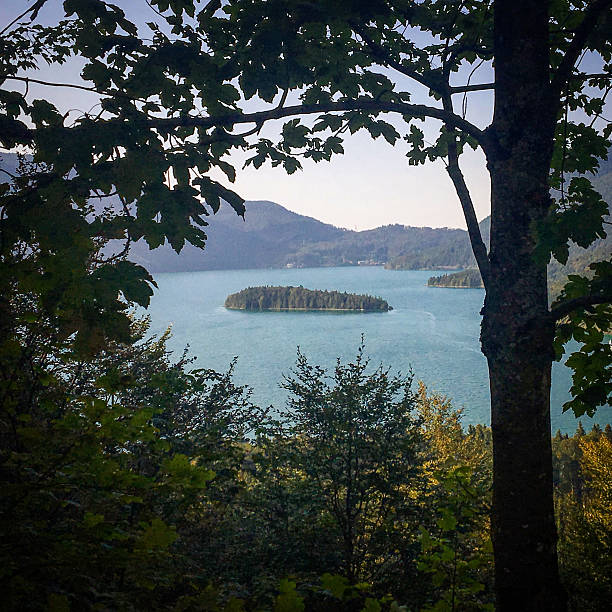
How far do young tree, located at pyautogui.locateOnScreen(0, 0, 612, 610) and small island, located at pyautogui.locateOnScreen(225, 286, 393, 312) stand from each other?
122m

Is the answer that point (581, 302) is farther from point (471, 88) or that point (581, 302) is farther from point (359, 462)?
point (359, 462)

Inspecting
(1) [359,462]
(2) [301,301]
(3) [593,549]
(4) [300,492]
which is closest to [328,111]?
(4) [300,492]

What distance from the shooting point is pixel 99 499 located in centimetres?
225

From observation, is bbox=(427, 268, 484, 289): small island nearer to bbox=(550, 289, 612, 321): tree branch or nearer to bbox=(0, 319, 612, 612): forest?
bbox=(0, 319, 612, 612): forest

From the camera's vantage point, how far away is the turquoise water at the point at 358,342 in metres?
58.1

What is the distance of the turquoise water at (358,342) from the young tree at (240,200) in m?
23.3

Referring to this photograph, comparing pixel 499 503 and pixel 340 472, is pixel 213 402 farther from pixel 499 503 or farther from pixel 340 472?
pixel 499 503

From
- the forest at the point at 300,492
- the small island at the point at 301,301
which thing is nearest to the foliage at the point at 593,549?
the forest at the point at 300,492

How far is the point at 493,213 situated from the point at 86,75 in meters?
2.99

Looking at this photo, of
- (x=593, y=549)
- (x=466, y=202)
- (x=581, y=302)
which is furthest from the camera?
(x=593, y=549)

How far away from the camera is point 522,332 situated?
269cm

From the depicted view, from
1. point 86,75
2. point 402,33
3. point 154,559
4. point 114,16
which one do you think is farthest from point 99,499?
point 402,33

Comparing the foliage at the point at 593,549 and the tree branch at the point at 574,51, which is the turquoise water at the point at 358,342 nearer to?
the foliage at the point at 593,549

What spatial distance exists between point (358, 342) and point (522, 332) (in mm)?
79684
